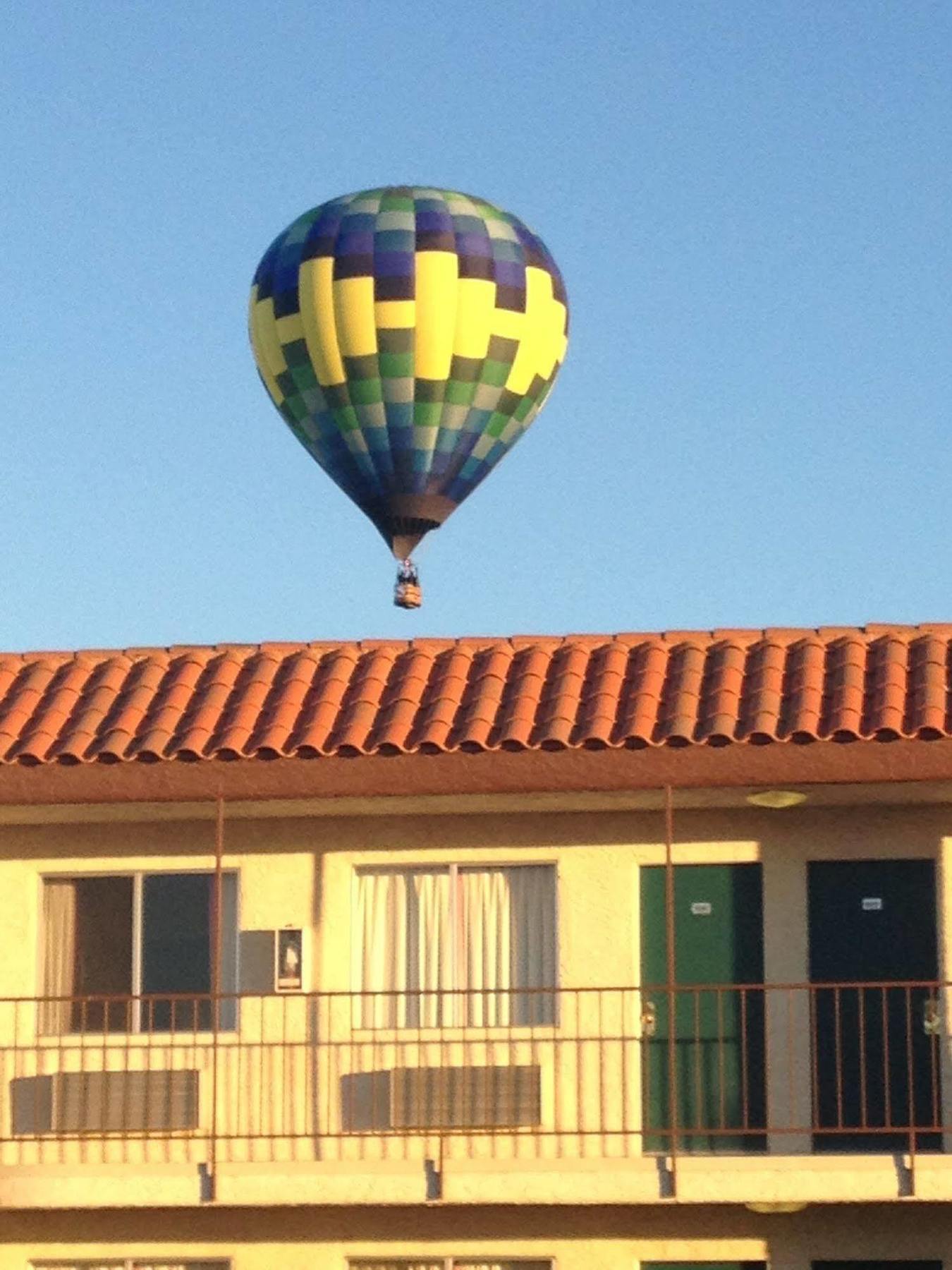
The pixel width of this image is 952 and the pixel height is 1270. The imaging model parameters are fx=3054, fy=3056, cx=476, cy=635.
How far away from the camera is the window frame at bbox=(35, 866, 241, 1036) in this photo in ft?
84.7

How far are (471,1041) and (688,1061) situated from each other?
6.00 ft

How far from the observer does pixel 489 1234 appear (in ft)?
81.5

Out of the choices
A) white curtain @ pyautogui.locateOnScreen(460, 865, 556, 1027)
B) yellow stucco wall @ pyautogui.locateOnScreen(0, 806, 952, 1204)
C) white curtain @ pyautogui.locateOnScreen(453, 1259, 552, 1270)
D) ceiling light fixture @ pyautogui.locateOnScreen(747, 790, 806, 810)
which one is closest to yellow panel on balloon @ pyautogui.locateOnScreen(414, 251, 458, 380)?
yellow stucco wall @ pyautogui.locateOnScreen(0, 806, 952, 1204)

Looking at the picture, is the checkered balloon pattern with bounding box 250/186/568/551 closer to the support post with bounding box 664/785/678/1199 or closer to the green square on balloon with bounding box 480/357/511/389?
the green square on balloon with bounding box 480/357/511/389

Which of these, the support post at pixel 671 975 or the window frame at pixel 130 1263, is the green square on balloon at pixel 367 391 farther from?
the window frame at pixel 130 1263

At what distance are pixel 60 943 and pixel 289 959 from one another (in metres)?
2.07

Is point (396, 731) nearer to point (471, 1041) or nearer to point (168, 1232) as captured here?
point (471, 1041)

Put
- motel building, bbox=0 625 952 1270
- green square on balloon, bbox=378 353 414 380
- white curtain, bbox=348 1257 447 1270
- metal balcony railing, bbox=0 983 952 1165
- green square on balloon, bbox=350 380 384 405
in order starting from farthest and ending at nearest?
green square on balloon, bbox=350 380 384 405
green square on balloon, bbox=378 353 414 380
metal balcony railing, bbox=0 983 952 1165
white curtain, bbox=348 1257 447 1270
motel building, bbox=0 625 952 1270

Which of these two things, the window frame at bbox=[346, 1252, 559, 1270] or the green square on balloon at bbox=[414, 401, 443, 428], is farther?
the green square on balloon at bbox=[414, 401, 443, 428]

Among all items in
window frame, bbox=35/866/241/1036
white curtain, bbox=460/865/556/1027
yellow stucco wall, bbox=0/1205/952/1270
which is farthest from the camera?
window frame, bbox=35/866/241/1036

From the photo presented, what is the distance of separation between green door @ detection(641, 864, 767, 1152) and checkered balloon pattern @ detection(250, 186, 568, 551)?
12038 millimetres

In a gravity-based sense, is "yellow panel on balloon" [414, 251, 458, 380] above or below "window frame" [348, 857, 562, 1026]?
above

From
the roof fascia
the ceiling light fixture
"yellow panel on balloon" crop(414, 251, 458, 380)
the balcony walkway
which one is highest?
"yellow panel on balloon" crop(414, 251, 458, 380)

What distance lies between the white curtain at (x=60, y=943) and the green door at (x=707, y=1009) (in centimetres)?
490
